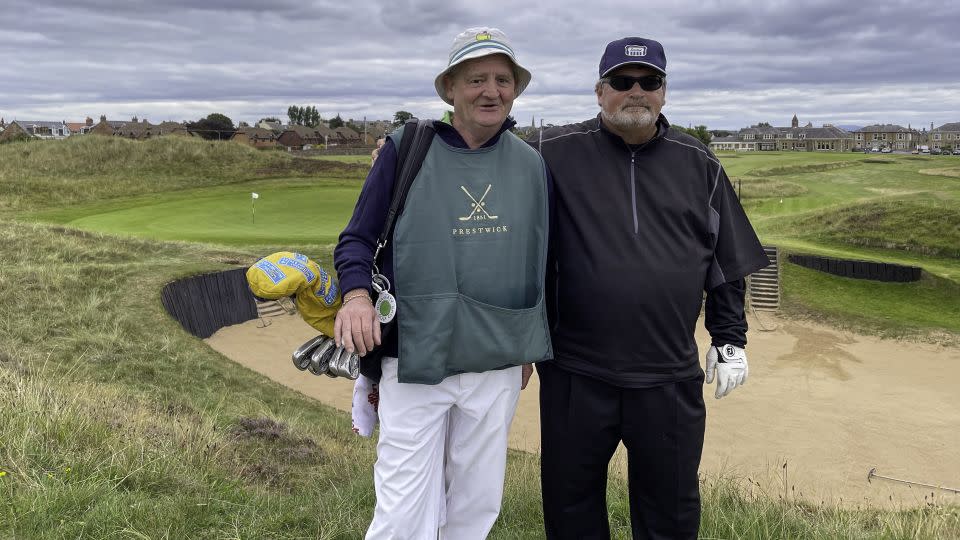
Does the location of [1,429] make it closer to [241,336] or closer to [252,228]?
[241,336]

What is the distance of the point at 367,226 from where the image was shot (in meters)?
2.88

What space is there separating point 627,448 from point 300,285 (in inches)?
66.8

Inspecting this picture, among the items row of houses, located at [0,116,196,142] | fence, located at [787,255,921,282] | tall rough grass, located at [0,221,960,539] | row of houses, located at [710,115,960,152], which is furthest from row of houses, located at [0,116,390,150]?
tall rough grass, located at [0,221,960,539]

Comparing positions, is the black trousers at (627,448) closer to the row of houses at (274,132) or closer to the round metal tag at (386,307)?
the round metal tag at (386,307)

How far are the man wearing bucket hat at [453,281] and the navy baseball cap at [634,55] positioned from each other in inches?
20.8

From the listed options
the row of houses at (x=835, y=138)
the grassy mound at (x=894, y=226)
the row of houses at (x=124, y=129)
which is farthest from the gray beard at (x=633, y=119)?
the row of houses at (x=835, y=138)

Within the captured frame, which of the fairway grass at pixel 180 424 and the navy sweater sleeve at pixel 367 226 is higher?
the navy sweater sleeve at pixel 367 226

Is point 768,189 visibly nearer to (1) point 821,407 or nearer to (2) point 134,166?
(1) point 821,407

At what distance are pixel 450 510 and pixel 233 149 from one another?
39.9 metres

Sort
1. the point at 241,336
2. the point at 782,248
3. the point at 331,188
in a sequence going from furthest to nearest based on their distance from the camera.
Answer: the point at 331,188, the point at 782,248, the point at 241,336

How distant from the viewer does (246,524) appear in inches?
139

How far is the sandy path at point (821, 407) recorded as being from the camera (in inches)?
419

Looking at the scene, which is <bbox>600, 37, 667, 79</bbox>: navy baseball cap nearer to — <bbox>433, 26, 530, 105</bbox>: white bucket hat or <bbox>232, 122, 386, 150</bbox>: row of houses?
<bbox>433, 26, 530, 105</bbox>: white bucket hat

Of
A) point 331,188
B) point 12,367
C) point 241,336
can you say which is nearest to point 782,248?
point 241,336
